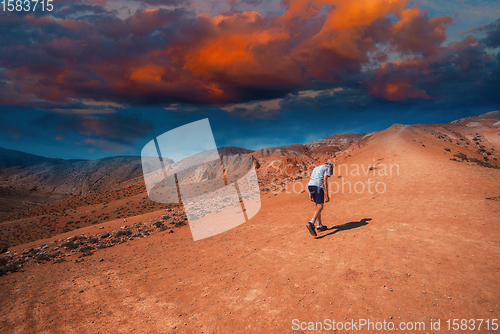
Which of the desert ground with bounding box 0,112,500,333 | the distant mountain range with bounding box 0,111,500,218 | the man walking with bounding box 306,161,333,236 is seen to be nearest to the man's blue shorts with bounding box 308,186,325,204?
the man walking with bounding box 306,161,333,236

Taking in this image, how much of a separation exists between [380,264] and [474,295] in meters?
1.53

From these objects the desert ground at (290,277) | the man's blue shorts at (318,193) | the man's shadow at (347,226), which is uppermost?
the man's blue shorts at (318,193)

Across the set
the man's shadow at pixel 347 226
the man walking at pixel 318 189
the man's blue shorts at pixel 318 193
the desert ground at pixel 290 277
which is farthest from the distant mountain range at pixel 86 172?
the man's blue shorts at pixel 318 193

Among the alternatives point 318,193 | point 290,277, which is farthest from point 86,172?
point 290,277

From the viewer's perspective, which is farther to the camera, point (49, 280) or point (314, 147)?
point (314, 147)

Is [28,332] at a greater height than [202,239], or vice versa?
[28,332]

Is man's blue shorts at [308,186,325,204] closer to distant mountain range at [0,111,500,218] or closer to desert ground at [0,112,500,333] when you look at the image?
desert ground at [0,112,500,333]

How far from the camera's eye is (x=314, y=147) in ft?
385

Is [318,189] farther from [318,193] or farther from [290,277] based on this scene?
[290,277]

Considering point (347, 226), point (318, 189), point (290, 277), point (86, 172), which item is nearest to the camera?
point (290, 277)

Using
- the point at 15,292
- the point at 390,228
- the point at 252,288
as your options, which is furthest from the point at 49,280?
the point at 390,228

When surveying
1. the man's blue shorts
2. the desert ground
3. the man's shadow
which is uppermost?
the man's blue shorts

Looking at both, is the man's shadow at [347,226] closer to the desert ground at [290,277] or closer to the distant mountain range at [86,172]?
the desert ground at [290,277]

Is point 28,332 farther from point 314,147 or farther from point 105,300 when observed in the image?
point 314,147
